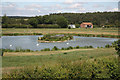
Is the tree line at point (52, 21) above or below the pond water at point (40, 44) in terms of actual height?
above

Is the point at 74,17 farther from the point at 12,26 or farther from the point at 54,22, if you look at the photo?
the point at 12,26

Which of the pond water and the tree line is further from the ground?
the tree line

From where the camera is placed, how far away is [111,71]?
25.4 feet

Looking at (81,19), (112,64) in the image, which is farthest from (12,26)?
(112,64)

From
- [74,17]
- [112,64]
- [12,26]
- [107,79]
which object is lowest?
[107,79]

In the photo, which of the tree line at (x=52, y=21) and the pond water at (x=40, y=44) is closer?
the pond water at (x=40, y=44)

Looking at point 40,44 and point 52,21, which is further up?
point 52,21

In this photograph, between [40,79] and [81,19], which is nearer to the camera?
[40,79]

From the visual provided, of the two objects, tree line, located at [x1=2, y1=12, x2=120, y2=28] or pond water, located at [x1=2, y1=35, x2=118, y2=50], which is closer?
pond water, located at [x1=2, y1=35, x2=118, y2=50]

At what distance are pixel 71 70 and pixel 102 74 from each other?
1181 millimetres

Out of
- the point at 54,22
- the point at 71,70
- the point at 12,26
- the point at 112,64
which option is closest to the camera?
the point at 71,70

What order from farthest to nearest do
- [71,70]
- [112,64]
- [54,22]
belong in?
[54,22] < [112,64] < [71,70]

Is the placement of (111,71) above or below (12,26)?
below

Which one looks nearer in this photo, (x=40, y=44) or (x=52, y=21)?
(x=40, y=44)
